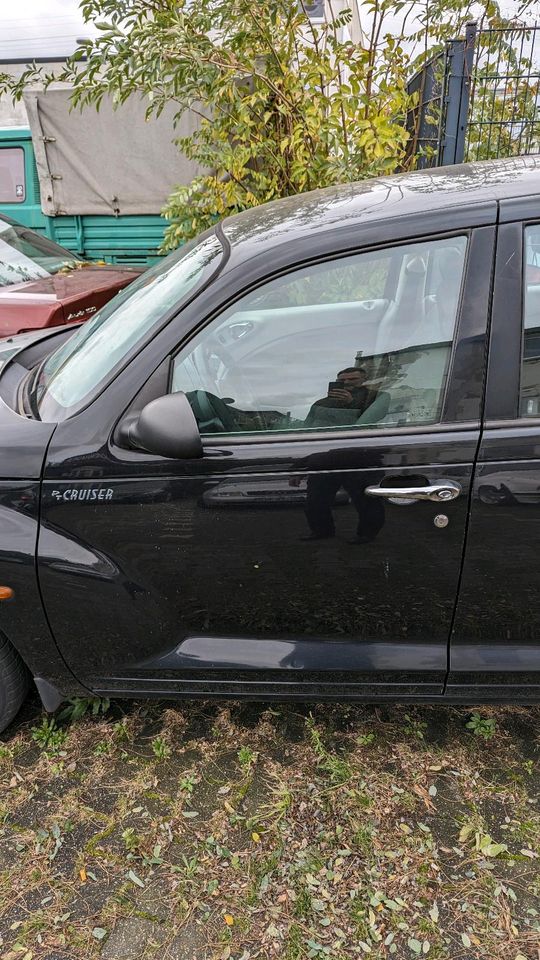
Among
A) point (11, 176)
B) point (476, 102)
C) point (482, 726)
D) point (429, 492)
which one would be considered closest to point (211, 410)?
point (429, 492)

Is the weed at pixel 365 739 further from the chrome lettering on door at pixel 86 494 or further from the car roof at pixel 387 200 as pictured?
the car roof at pixel 387 200

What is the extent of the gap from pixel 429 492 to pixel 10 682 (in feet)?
5.04

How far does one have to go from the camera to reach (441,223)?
1.89 meters

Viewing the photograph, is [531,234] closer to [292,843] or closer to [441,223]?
[441,223]

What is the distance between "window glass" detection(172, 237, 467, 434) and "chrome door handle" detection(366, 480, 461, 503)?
19cm

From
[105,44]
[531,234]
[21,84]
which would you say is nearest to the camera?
[531,234]

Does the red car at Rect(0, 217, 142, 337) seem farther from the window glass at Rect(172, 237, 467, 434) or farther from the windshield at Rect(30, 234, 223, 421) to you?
the window glass at Rect(172, 237, 467, 434)

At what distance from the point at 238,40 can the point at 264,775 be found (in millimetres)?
4357


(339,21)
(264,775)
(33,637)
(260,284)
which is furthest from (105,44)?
(264,775)

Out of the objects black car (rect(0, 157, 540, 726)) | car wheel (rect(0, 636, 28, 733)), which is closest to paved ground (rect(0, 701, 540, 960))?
car wheel (rect(0, 636, 28, 733))

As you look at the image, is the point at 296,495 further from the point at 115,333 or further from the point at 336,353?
the point at 115,333

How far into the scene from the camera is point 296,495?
1948 mm

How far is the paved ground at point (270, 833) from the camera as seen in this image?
1818 millimetres

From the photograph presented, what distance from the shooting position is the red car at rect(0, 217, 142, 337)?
4.22m
